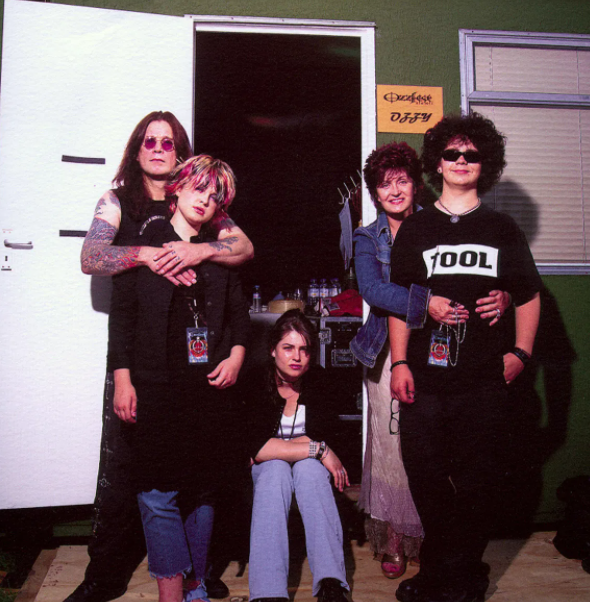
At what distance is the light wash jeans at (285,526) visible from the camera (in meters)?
1.67

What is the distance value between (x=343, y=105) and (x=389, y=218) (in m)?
2.72

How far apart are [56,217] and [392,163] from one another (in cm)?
169

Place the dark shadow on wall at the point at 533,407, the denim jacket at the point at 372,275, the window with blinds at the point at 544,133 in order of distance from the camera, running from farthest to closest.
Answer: the window with blinds at the point at 544,133 → the dark shadow on wall at the point at 533,407 → the denim jacket at the point at 372,275

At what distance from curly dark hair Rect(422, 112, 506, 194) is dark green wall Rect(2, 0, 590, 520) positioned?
723mm

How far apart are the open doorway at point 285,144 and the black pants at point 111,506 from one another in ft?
10.1

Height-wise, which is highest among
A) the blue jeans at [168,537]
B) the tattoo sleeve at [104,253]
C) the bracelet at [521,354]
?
the tattoo sleeve at [104,253]

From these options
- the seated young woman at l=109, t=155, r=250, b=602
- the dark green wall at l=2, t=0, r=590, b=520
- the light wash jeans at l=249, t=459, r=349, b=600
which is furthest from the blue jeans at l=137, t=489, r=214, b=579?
the dark green wall at l=2, t=0, r=590, b=520

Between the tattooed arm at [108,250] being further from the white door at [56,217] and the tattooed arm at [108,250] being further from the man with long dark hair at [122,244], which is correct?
the white door at [56,217]

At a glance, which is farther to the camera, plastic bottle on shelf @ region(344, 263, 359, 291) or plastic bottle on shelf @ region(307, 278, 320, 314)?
plastic bottle on shelf @ region(307, 278, 320, 314)

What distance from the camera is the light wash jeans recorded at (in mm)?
1674

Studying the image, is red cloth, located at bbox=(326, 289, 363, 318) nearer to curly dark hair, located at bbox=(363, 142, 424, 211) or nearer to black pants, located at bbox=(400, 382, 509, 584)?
curly dark hair, located at bbox=(363, 142, 424, 211)

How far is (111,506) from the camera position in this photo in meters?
2.03

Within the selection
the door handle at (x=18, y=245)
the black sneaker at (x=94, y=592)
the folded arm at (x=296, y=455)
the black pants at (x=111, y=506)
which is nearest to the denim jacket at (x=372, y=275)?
the folded arm at (x=296, y=455)

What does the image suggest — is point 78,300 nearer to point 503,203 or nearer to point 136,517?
point 136,517
